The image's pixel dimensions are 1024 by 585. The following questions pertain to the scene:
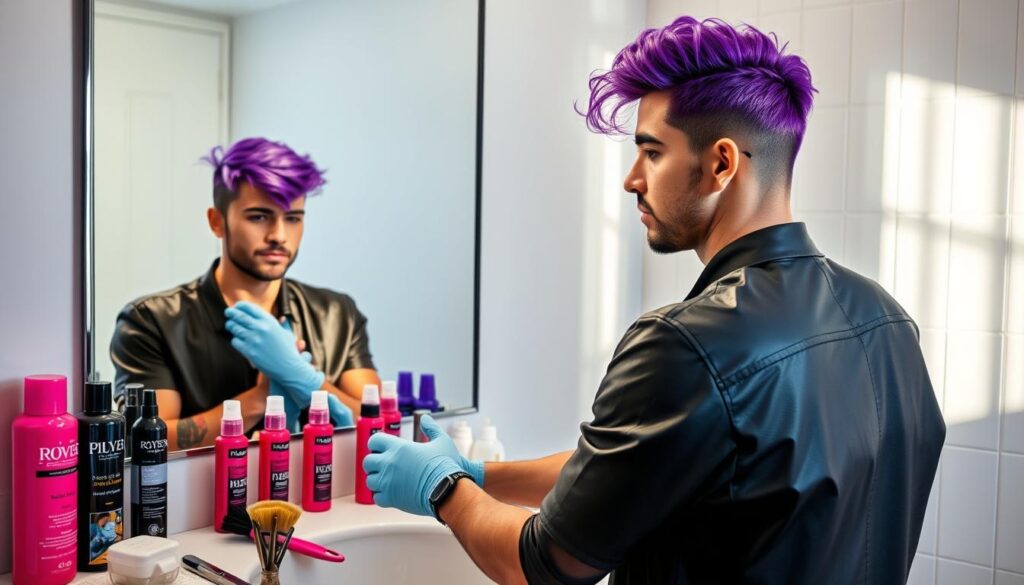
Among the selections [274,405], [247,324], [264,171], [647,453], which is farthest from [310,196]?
[647,453]

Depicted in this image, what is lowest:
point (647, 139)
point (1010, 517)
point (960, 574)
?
point (960, 574)

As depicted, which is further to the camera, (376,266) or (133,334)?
(376,266)

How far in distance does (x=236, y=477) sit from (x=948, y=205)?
4.73ft

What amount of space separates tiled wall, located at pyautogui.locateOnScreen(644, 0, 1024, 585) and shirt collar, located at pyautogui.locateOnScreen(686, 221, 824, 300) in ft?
3.28

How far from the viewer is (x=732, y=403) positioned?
85 centimetres

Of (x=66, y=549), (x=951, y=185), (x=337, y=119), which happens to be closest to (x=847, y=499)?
(x=66, y=549)

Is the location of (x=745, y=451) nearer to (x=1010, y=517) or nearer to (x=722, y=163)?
(x=722, y=163)

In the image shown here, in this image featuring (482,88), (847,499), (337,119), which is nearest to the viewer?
(847,499)

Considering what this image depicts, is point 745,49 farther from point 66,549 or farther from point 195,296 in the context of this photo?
point 66,549

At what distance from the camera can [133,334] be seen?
1.24 meters

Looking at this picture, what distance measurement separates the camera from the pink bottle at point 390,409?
1.50m

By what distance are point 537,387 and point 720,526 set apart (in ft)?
3.31

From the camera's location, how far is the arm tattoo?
50.4 inches

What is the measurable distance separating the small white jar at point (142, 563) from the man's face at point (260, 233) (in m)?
0.46
